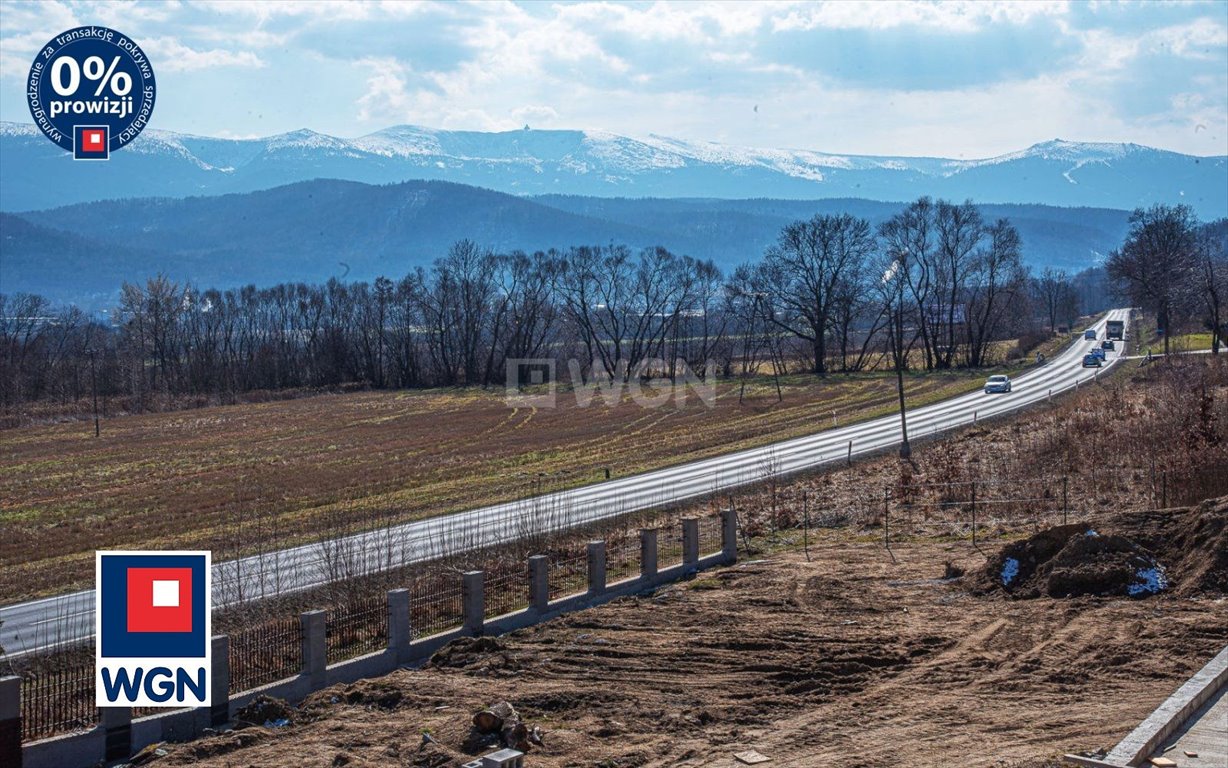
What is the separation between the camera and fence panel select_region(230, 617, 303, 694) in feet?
56.2

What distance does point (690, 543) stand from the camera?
86.3 feet

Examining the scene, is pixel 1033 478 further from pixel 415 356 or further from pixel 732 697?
pixel 415 356

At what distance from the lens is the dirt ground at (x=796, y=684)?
13.6 metres

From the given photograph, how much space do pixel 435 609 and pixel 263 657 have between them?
168 inches

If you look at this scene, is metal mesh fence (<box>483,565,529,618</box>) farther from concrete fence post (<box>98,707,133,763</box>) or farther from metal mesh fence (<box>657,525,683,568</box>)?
concrete fence post (<box>98,707,133,763</box>)

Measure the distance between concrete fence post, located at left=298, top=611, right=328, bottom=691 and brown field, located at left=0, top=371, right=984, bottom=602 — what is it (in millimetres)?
6771

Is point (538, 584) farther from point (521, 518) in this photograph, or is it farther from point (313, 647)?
point (521, 518)

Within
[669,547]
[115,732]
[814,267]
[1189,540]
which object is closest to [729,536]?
[669,547]

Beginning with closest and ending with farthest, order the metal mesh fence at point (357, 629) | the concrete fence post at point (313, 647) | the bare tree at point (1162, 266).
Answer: the concrete fence post at point (313, 647) < the metal mesh fence at point (357, 629) < the bare tree at point (1162, 266)

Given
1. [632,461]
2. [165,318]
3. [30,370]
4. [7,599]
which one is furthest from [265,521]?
[165,318]

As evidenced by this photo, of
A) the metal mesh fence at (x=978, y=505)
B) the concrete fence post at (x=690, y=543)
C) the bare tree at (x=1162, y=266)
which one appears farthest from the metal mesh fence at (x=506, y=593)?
the bare tree at (x=1162, y=266)

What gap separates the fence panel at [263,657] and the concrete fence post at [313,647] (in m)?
0.15

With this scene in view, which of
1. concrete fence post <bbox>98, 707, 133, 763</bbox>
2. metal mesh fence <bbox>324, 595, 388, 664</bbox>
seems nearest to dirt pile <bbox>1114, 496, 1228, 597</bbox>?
metal mesh fence <bbox>324, 595, 388, 664</bbox>

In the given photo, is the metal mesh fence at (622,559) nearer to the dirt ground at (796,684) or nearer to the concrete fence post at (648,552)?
the concrete fence post at (648,552)
